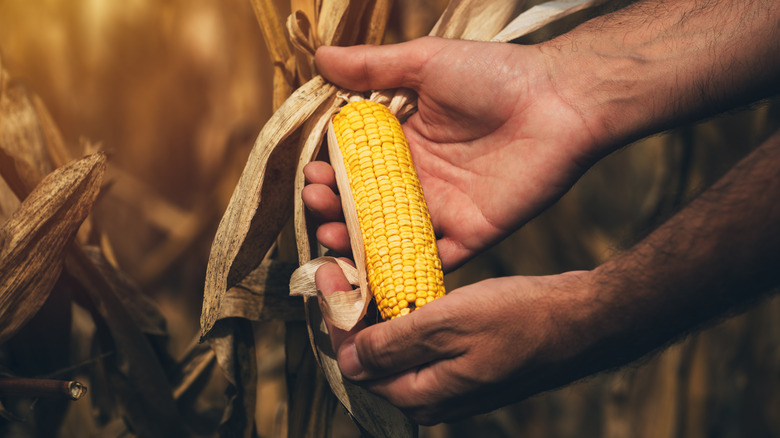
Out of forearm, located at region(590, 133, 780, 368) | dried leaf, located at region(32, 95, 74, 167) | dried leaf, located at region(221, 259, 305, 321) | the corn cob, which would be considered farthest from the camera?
dried leaf, located at region(32, 95, 74, 167)

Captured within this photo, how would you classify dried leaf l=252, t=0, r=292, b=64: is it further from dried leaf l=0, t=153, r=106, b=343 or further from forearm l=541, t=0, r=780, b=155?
forearm l=541, t=0, r=780, b=155

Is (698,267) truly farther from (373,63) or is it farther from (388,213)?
(373,63)

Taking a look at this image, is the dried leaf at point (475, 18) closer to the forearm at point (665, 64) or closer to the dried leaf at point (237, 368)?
the forearm at point (665, 64)

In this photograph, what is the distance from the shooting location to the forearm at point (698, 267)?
70cm

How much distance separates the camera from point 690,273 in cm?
72

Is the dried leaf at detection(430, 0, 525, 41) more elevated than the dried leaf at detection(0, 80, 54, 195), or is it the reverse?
the dried leaf at detection(0, 80, 54, 195)

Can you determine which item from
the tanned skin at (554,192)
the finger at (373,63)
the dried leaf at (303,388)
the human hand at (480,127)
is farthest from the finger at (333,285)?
the finger at (373,63)

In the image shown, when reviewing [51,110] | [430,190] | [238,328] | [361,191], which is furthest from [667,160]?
[51,110]

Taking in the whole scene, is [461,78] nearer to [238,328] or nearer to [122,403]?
[238,328]

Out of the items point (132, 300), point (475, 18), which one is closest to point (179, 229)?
point (132, 300)

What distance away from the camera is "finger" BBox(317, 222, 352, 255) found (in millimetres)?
969

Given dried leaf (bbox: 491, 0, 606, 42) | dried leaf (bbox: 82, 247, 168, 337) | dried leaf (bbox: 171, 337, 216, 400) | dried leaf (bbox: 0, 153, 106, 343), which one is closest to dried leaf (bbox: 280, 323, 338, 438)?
dried leaf (bbox: 171, 337, 216, 400)

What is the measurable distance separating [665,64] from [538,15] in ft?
1.01

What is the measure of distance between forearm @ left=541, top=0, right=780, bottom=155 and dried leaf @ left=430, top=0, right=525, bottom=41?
13 centimetres
